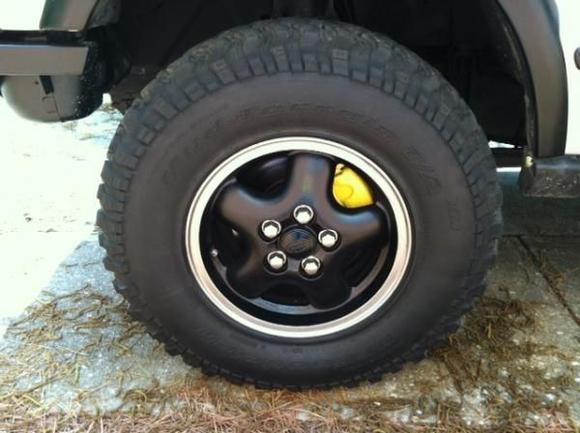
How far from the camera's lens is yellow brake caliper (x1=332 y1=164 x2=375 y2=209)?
1995 millimetres

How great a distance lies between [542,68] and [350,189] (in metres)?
0.65

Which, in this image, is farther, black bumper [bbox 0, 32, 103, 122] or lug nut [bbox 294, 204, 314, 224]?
lug nut [bbox 294, 204, 314, 224]

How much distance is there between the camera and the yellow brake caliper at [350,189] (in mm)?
1995

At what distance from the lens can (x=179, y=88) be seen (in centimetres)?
187

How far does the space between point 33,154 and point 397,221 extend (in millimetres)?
3392

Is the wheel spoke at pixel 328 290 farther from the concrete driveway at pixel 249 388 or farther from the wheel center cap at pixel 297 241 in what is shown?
the concrete driveway at pixel 249 388

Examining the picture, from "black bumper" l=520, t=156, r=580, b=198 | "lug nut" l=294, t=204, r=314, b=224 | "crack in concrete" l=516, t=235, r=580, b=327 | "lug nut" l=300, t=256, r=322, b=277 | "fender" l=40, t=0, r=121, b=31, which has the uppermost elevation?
"fender" l=40, t=0, r=121, b=31

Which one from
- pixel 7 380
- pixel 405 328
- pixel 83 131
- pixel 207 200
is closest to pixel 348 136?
pixel 207 200

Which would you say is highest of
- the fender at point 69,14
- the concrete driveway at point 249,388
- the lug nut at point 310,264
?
the fender at point 69,14

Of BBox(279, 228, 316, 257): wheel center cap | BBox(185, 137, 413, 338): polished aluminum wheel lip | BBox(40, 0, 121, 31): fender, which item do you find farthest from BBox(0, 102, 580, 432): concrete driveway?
BBox(40, 0, 121, 31): fender

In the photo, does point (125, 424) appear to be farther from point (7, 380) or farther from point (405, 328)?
point (405, 328)

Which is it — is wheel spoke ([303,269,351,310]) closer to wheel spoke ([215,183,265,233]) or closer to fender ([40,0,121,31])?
wheel spoke ([215,183,265,233])

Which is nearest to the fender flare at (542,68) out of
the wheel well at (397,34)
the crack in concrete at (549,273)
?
the wheel well at (397,34)

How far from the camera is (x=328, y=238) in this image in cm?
200
